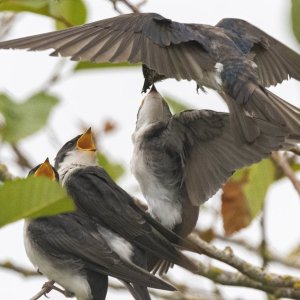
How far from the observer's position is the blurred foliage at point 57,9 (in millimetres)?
3400

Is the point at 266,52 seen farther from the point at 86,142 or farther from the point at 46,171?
the point at 46,171

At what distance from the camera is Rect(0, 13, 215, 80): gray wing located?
2.75 meters

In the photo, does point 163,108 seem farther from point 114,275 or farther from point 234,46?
point 114,275

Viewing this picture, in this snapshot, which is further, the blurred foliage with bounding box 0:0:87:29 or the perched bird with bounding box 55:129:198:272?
the blurred foliage with bounding box 0:0:87:29

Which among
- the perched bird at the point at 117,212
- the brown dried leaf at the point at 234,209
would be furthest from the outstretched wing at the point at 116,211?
the brown dried leaf at the point at 234,209

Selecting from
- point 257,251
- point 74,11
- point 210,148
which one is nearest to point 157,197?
point 210,148

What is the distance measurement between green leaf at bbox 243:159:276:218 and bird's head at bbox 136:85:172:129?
0.43m

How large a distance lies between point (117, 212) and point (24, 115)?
20.0 inches

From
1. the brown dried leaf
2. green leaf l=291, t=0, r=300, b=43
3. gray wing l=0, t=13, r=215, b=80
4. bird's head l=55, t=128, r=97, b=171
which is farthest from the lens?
bird's head l=55, t=128, r=97, b=171

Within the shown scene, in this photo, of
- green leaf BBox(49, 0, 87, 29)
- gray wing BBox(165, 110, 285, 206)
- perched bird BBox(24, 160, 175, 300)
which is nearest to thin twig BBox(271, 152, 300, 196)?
gray wing BBox(165, 110, 285, 206)

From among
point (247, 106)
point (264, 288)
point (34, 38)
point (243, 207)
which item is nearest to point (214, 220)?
point (243, 207)

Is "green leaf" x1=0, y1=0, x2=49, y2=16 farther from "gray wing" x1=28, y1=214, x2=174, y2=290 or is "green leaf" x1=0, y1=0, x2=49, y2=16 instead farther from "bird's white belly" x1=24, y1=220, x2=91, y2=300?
"bird's white belly" x1=24, y1=220, x2=91, y2=300

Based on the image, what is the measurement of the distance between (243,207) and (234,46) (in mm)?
684

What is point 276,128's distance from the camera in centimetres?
300
